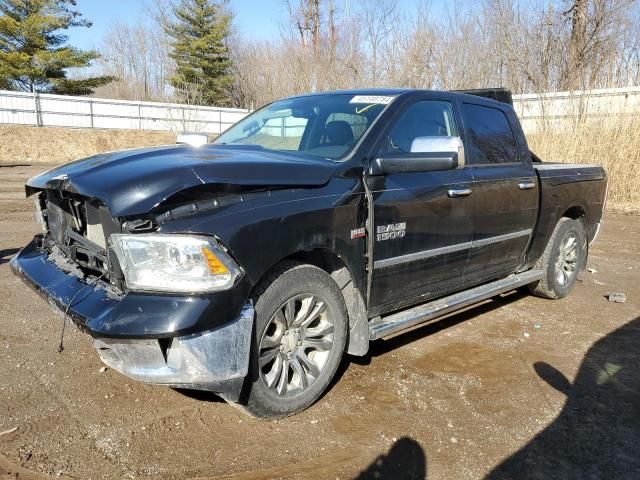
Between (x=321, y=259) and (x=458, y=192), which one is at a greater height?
(x=458, y=192)

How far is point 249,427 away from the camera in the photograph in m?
2.96

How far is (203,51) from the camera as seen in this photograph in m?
40.7

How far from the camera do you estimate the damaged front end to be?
2.41 metres

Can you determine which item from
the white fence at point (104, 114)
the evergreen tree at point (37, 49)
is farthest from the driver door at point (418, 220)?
the evergreen tree at point (37, 49)

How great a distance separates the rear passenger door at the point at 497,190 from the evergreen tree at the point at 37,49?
35690mm

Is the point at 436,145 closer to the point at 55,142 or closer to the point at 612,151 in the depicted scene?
the point at 612,151

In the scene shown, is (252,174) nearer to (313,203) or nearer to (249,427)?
(313,203)

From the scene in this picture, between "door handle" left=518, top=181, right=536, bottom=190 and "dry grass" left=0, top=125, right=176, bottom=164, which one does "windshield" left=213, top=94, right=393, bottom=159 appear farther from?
"dry grass" left=0, top=125, right=176, bottom=164

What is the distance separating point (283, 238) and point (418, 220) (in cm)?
120

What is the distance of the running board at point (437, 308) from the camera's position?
3469 mm

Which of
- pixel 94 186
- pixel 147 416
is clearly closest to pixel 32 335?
pixel 147 416

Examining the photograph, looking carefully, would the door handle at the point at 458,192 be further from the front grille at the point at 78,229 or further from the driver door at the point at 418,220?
the front grille at the point at 78,229

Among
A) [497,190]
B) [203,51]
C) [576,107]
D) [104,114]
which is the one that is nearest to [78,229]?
[497,190]

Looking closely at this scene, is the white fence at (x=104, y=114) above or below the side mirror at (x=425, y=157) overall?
above
